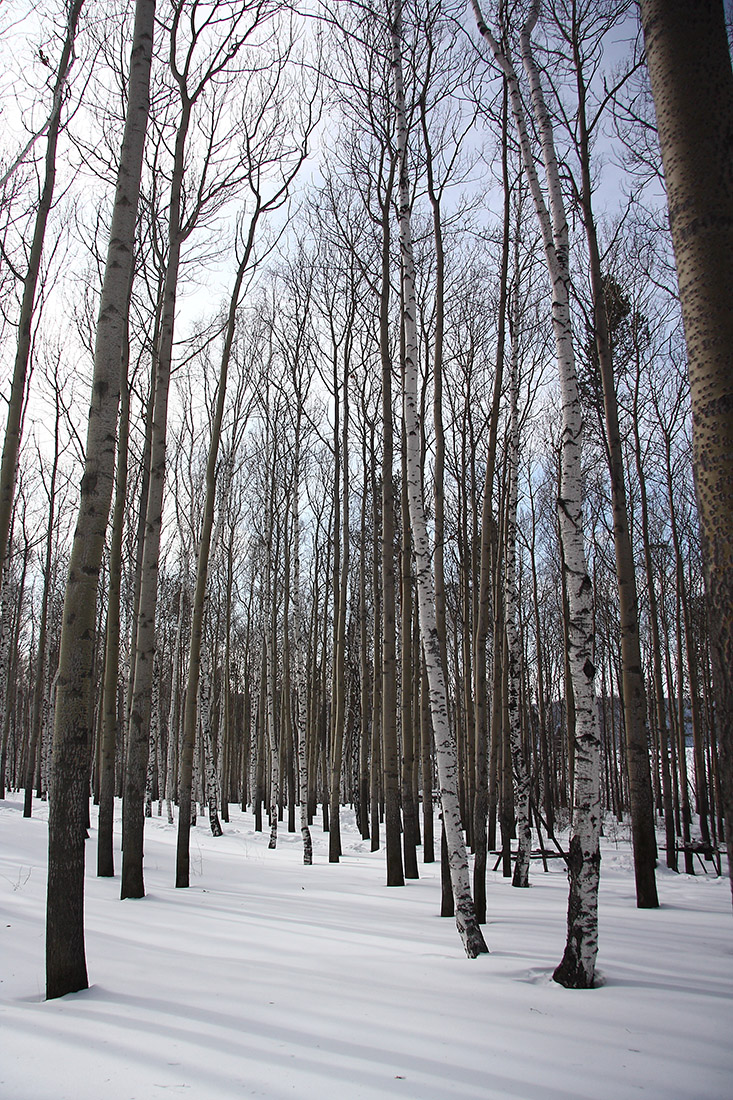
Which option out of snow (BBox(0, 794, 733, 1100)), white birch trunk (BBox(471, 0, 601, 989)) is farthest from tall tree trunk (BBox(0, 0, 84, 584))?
white birch trunk (BBox(471, 0, 601, 989))

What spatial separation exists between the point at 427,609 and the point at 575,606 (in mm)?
1264

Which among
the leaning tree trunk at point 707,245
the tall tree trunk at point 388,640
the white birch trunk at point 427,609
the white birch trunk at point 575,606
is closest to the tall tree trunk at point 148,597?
the tall tree trunk at point 388,640

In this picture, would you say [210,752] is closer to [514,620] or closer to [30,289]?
[514,620]

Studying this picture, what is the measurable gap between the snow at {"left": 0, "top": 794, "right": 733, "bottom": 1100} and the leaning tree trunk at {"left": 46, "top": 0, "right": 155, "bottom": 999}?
32 centimetres

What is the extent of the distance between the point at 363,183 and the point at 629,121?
10.6 feet

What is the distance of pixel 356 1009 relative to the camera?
10.8 feet

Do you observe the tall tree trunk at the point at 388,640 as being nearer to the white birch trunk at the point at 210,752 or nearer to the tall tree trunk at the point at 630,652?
the tall tree trunk at the point at 630,652

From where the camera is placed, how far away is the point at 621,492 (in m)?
7.64

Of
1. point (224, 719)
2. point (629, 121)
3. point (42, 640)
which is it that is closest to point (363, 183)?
point (629, 121)

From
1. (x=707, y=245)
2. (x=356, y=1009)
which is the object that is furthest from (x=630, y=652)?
(x=707, y=245)

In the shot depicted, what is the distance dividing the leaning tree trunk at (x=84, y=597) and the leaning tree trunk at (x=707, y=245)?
125 inches

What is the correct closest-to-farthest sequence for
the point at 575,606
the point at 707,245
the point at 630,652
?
the point at 707,245 → the point at 575,606 → the point at 630,652

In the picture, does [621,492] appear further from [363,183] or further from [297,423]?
[297,423]

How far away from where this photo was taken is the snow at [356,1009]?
248 cm
